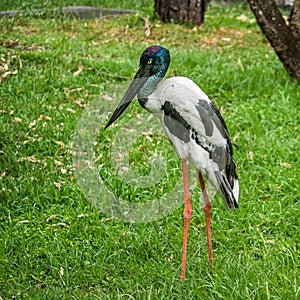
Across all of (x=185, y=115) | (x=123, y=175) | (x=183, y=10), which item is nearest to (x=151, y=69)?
(x=185, y=115)

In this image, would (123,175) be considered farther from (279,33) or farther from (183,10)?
(183,10)

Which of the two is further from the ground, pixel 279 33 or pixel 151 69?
pixel 151 69

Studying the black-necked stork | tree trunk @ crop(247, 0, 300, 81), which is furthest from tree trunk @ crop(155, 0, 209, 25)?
the black-necked stork

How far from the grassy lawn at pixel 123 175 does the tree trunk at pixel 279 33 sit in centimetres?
21

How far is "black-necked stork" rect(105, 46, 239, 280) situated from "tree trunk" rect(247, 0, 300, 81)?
3.03 m

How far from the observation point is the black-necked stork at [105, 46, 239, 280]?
332 cm

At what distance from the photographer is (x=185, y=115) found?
3.32 m

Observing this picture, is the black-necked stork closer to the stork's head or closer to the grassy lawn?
the stork's head

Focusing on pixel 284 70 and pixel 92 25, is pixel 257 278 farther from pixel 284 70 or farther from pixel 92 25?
pixel 92 25

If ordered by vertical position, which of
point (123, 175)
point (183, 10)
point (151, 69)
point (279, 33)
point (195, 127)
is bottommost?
point (183, 10)

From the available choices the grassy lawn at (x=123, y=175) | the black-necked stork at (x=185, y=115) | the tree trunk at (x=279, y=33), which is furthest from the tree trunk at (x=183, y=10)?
the black-necked stork at (x=185, y=115)

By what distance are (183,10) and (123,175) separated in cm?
395

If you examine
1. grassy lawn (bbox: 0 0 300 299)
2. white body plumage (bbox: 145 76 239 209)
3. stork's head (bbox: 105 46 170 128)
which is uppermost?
stork's head (bbox: 105 46 170 128)

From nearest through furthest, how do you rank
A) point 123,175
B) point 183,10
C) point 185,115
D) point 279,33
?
point 185,115 < point 123,175 < point 279,33 < point 183,10
